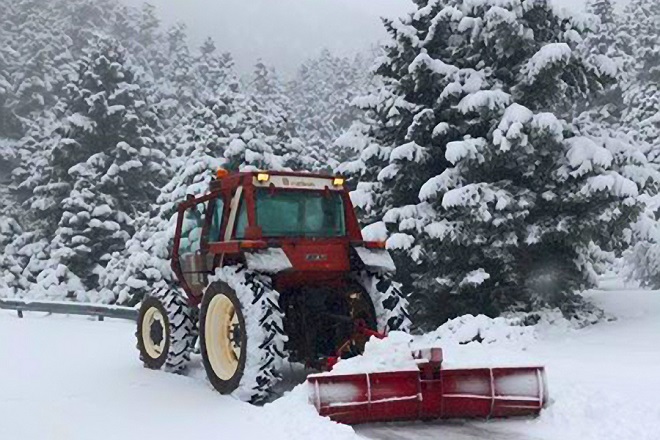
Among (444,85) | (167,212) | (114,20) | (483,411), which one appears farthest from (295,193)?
(114,20)

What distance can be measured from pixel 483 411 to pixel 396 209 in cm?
744

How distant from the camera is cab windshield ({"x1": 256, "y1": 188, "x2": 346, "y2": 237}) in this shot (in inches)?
354

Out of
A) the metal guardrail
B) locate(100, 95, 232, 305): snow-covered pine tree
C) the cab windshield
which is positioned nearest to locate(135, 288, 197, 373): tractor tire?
the cab windshield

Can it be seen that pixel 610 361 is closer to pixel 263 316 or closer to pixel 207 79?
pixel 263 316

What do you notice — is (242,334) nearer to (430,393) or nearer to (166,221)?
(430,393)

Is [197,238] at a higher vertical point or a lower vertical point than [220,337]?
higher

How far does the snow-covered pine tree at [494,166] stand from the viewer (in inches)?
524

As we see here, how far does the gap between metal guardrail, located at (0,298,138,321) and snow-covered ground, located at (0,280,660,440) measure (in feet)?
19.7

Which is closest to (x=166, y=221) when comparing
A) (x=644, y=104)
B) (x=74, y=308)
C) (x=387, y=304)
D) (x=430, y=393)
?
(x=74, y=308)

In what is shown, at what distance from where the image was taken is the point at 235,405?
7.61m

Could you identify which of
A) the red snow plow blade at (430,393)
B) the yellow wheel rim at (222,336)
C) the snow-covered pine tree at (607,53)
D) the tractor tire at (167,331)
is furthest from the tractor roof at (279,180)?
the snow-covered pine tree at (607,53)

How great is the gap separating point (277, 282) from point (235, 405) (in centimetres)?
171

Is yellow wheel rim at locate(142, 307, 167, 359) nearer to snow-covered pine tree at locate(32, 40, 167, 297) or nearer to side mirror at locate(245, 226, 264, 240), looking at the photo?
side mirror at locate(245, 226, 264, 240)

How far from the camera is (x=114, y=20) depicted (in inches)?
2584
